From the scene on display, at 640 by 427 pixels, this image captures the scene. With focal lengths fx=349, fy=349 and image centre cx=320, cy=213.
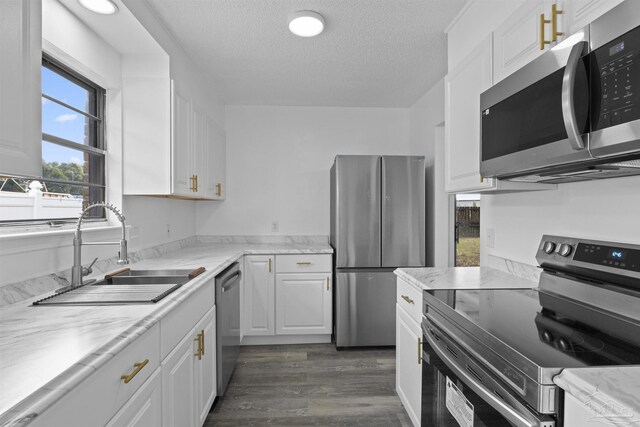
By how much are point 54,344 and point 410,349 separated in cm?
157

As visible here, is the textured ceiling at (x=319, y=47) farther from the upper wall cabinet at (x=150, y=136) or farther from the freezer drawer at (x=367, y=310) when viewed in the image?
the freezer drawer at (x=367, y=310)

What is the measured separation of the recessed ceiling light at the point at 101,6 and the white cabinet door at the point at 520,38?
71.8 inches

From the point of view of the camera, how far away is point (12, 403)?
0.65m

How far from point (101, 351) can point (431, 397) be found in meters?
1.23

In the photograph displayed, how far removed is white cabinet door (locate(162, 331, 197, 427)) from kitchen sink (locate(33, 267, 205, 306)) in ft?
0.85

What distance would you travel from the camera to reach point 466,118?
1.82 metres

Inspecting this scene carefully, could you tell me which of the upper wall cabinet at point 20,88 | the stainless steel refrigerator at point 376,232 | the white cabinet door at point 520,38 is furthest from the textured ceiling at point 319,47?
the upper wall cabinet at point 20,88

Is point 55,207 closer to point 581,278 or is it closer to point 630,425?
point 630,425

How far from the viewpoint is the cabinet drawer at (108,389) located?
77cm

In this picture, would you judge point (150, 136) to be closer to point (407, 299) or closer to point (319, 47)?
point (319, 47)

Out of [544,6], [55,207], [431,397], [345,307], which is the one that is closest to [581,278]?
[431,397]

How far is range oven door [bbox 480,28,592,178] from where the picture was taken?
990 mm

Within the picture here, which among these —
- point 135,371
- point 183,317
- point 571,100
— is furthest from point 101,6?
point 571,100

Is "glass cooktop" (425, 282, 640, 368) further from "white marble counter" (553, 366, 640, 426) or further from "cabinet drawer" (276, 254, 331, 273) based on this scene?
"cabinet drawer" (276, 254, 331, 273)
